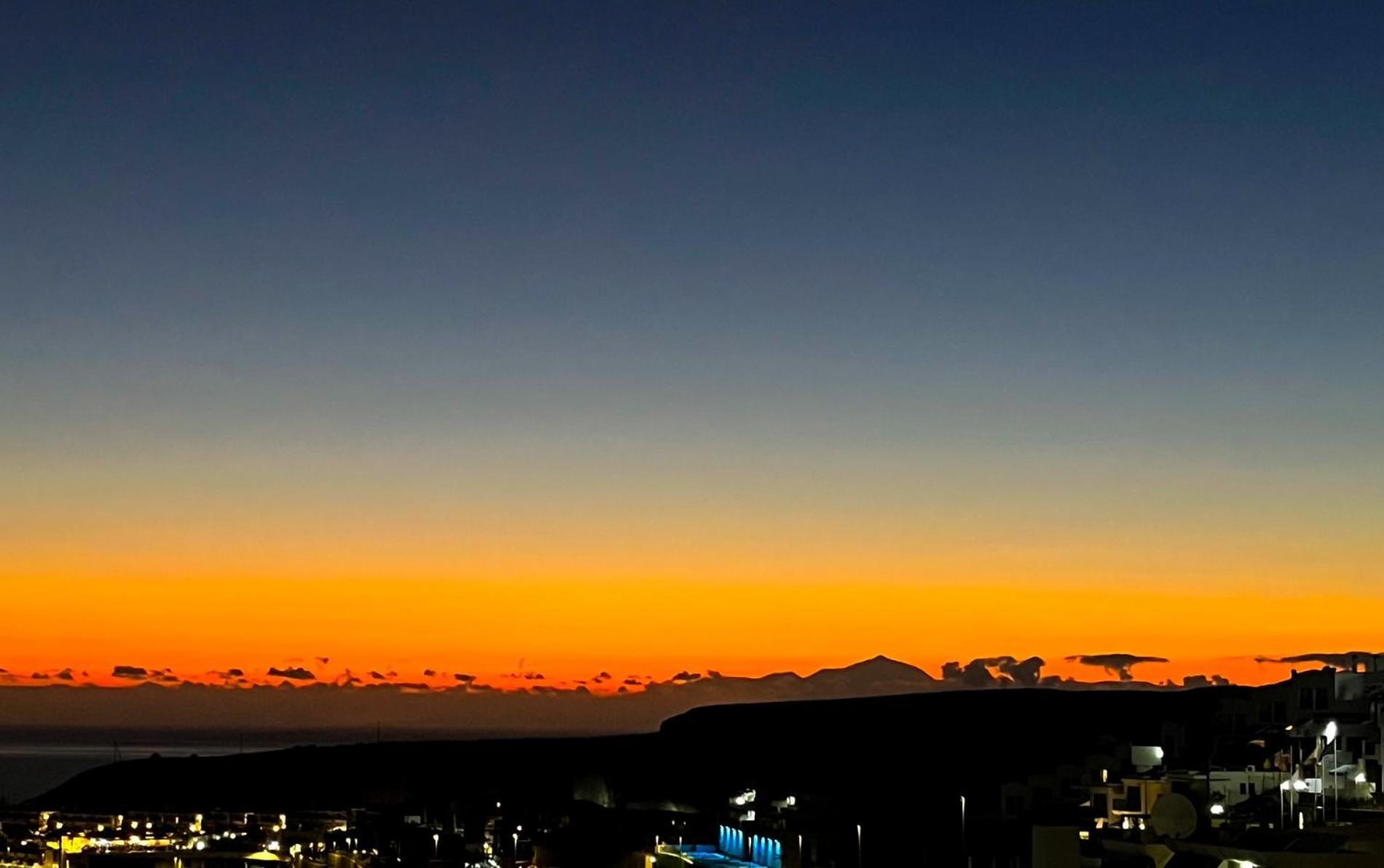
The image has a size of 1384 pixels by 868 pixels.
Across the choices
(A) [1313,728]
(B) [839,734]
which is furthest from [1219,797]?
(B) [839,734]

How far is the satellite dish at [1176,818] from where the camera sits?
1783 inches

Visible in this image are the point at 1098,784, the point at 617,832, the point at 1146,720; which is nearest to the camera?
the point at 1098,784

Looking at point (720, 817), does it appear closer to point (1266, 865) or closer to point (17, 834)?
point (1266, 865)

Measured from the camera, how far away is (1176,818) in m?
45.5

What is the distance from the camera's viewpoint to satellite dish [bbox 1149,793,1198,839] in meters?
45.3

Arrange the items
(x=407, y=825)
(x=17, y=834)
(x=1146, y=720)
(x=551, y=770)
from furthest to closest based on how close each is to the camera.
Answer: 1. (x=551, y=770)
2. (x=1146, y=720)
3. (x=17, y=834)
4. (x=407, y=825)

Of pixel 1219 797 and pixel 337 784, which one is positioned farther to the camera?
pixel 337 784

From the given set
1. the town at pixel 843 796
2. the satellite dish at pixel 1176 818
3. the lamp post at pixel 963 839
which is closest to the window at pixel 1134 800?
the town at pixel 843 796

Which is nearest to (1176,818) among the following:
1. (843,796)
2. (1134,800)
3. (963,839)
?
(963,839)

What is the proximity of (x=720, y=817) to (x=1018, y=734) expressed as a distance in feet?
233

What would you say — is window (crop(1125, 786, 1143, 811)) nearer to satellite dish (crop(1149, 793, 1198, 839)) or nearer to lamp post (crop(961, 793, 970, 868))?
lamp post (crop(961, 793, 970, 868))

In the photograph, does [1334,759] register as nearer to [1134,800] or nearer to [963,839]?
[1134,800]

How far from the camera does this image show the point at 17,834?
11019cm

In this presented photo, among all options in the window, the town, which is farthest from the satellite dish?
the window
